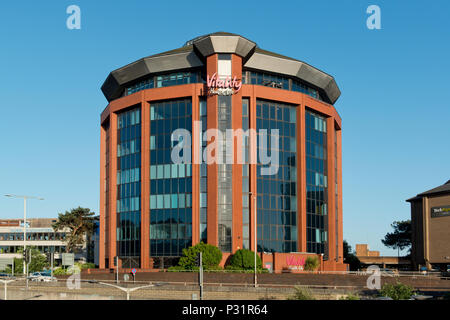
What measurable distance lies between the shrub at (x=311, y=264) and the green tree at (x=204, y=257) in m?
13.3

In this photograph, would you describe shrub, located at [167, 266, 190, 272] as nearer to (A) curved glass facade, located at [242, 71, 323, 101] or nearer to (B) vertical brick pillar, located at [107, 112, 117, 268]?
(B) vertical brick pillar, located at [107, 112, 117, 268]

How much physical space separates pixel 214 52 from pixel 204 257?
89.5 feet

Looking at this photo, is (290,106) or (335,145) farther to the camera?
(335,145)

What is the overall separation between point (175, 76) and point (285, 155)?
63.8ft

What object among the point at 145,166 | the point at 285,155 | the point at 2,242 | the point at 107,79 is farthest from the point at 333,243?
the point at 2,242

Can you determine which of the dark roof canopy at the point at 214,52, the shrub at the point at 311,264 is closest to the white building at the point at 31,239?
the dark roof canopy at the point at 214,52

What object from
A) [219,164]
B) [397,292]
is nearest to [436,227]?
[219,164]

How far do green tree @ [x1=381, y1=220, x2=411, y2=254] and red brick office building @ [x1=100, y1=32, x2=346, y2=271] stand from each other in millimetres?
86206

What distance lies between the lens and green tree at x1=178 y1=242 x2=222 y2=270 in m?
70.3

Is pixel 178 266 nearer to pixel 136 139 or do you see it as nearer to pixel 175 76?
pixel 136 139

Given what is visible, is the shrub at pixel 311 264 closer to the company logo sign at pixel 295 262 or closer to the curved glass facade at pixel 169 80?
the company logo sign at pixel 295 262

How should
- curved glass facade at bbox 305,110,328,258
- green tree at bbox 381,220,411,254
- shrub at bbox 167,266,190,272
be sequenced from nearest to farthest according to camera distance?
shrub at bbox 167,266,190,272, curved glass facade at bbox 305,110,328,258, green tree at bbox 381,220,411,254

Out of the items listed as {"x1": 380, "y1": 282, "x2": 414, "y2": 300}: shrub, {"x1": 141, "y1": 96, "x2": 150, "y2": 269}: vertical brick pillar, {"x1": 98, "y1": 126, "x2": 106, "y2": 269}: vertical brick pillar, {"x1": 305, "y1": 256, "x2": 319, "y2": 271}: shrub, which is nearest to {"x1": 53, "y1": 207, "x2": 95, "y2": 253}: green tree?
{"x1": 98, "y1": 126, "x2": 106, "y2": 269}: vertical brick pillar

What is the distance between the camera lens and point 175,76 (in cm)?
8256
